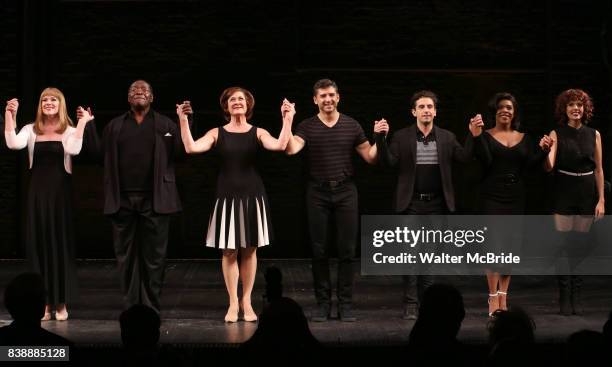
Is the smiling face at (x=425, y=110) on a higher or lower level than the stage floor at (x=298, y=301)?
higher

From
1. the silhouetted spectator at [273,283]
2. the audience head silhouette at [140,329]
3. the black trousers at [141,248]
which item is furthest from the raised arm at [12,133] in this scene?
the audience head silhouette at [140,329]

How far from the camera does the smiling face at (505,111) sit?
7.10 metres

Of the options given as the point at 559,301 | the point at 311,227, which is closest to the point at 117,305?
the point at 311,227

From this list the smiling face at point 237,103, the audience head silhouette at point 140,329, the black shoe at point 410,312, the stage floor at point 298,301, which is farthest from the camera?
the black shoe at point 410,312

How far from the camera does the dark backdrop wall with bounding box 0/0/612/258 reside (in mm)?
10695

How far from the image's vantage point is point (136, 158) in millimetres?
6855

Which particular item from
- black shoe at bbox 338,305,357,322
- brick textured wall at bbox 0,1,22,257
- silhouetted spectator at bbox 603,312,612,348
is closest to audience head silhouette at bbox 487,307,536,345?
silhouetted spectator at bbox 603,312,612,348

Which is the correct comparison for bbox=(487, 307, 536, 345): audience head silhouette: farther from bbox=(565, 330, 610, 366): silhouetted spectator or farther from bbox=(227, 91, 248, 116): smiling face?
bbox=(227, 91, 248, 116): smiling face

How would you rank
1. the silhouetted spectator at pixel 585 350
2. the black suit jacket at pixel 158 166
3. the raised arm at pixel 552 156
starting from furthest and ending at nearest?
the raised arm at pixel 552 156
the black suit jacket at pixel 158 166
the silhouetted spectator at pixel 585 350

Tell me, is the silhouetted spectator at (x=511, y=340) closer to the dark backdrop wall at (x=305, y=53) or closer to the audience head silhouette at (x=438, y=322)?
the audience head silhouette at (x=438, y=322)

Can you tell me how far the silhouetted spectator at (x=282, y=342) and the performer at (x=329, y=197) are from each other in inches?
129

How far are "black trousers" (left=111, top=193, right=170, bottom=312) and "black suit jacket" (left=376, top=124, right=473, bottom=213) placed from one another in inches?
65.8

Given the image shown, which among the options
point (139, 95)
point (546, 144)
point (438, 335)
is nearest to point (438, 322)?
point (438, 335)

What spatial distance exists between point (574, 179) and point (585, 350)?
162 inches
